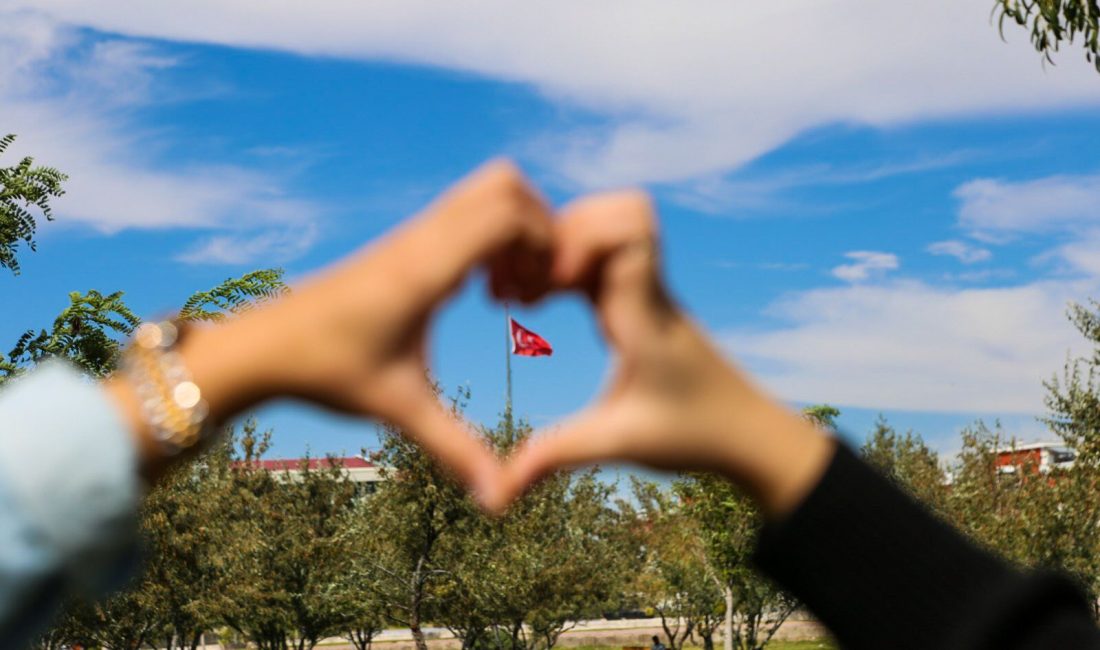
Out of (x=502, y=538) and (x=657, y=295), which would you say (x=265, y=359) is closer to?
(x=657, y=295)

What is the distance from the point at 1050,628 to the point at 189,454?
0.73 metres

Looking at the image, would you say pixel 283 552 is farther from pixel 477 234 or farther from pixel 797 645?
pixel 477 234

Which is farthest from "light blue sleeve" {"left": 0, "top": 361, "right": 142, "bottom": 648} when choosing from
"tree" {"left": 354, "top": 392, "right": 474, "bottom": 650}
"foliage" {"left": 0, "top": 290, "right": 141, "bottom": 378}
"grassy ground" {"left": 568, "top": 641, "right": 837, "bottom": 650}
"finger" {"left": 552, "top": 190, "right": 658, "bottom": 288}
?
"grassy ground" {"left": 568, "top": 641, "right": 837, "bottom": 650}

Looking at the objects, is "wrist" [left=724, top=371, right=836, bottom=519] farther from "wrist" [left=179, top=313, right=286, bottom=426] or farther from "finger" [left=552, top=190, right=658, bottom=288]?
"wrist" [left=179, top=313, right=286, bottom=426]

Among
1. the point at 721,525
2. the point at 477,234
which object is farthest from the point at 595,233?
the point at 721,525

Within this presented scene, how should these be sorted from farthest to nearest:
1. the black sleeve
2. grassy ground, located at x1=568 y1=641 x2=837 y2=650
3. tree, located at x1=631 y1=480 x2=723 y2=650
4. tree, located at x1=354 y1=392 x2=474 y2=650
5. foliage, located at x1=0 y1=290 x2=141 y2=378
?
grassy ground, located at x1=568 y1=641 x2=837 y2=650
tree, located at x1=631 y1=480 x2=723 y2=650
tree, located at x1=354 y1=392 x2=474 y2=650
foliage, located at x1=0 y1=290 x2=141 y2=378
the black sleeve

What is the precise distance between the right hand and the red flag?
30.6m

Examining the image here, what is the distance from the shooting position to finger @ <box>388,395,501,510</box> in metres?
0.93

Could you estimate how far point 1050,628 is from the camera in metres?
0.94

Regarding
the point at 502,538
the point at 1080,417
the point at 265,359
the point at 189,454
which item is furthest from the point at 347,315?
the point at 502,538

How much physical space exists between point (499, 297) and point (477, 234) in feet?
0.25

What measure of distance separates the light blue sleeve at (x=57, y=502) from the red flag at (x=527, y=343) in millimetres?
30651

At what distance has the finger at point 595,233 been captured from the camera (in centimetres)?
93

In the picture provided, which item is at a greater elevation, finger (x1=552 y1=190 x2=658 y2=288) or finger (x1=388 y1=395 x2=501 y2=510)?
finger (x1=552 y1=190 x2=658 y2=288)
